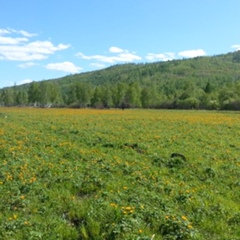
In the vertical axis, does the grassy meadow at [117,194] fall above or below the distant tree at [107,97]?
below

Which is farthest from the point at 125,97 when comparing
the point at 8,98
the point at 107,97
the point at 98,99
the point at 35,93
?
the point at 8,98

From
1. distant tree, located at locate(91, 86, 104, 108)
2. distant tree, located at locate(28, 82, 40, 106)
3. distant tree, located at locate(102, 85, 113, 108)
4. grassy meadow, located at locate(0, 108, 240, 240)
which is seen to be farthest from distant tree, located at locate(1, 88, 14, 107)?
grassy meadow, located at locate(0, 108, 240, 240)

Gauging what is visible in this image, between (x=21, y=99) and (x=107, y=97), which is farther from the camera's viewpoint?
(x=21, y=99)

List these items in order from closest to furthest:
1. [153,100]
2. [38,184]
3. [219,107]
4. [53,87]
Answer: [38,184] → [219,107] → [153,100] → [53,87]

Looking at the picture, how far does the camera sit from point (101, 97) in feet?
476

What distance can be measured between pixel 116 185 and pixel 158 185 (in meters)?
1.37

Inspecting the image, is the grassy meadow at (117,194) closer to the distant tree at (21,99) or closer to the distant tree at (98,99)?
the distant tree at (98,99)

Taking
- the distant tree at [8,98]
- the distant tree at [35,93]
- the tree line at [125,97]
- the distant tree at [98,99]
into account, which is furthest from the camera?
the distant tree at [8,98]

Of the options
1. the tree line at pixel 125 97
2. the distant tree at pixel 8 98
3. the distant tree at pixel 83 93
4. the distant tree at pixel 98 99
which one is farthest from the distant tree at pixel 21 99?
the distant tree at pixel 98 99

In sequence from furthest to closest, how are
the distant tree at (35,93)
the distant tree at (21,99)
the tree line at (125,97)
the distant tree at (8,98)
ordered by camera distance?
the distant tree at (8,98), the distant tree at (21,99), the distant tree at (35,93), the tree line at (125,97)

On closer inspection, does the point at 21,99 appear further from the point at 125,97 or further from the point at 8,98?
the point at 125,97

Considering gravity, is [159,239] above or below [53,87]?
below

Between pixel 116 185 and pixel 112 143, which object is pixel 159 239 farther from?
pixel 112 143

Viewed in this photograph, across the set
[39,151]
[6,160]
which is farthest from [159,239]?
[39,151]
